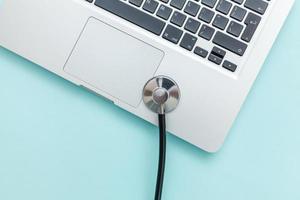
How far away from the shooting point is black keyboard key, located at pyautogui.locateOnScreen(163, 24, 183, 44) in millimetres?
542

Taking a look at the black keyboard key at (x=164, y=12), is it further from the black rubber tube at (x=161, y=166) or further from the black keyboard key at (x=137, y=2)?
the black rubber tube at (x=161, y=166)

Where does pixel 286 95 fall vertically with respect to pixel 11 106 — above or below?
above

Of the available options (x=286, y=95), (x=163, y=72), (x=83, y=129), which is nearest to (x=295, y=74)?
(x=286, y=95)

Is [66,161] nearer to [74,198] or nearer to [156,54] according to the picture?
[74,198]

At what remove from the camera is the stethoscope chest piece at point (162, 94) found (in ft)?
1.79

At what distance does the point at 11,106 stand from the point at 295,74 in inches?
15.8

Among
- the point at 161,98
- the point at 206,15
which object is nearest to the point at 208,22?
the point at 206,15

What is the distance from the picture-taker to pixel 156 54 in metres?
0.55

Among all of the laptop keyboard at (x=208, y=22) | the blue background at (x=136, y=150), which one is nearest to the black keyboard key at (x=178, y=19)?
the laptop keyboard at (x=208, y=22)

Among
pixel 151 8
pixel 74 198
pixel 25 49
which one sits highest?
pixel 151 8

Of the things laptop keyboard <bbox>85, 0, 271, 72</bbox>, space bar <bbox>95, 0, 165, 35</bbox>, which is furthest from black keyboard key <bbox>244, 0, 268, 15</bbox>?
space bar <bbox>95, 0, 165, 35</bbox>

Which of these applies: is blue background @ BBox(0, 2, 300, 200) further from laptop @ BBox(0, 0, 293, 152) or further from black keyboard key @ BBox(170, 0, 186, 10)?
black keyboard key @ BBox(170, 0, 186, 10)

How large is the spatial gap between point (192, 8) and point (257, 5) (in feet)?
0.27

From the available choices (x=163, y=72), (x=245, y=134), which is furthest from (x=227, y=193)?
(x=163, y=72)
